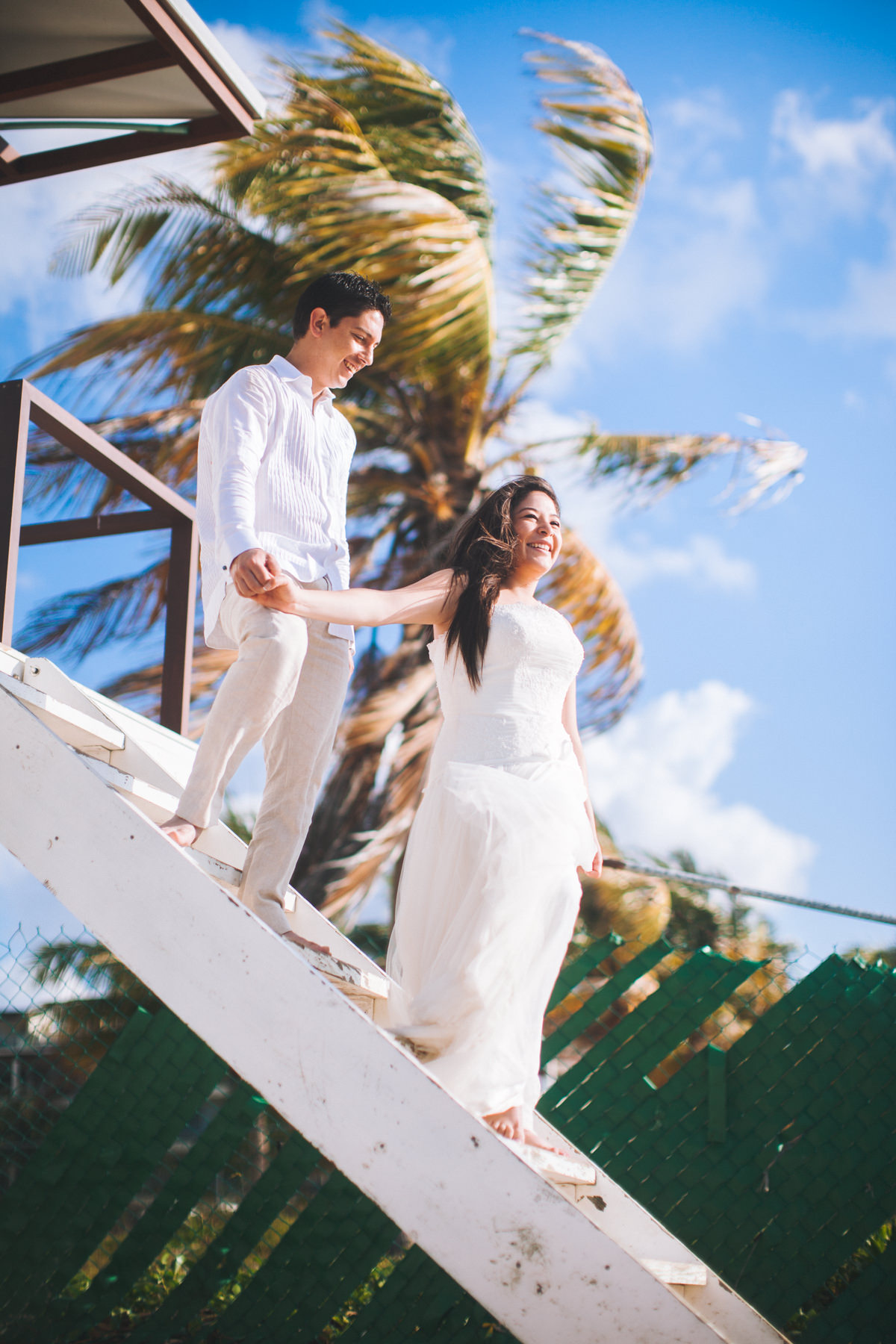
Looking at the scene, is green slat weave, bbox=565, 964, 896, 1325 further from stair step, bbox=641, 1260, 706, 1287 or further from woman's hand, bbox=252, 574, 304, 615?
woman's hand, bbox=252, 574, 304, 615

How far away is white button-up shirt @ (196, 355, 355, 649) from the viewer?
7.78 ft

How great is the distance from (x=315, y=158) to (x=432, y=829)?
7.31m

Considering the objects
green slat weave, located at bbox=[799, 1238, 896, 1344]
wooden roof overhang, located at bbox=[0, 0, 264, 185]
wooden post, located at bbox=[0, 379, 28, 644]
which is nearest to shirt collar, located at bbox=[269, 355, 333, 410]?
wooden post, located at bbox=[0, 379, 28, 644]

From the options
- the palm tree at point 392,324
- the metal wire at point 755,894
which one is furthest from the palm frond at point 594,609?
the metal wire at point 755,894

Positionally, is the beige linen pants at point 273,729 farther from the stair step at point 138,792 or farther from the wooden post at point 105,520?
the wooden post at point 105,520

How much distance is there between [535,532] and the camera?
9.06 ft

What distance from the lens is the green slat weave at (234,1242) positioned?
3170 mm

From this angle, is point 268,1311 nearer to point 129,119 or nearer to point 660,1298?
point 660,1298

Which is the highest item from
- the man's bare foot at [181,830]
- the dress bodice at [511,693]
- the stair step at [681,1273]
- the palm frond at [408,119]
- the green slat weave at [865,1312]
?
the palm frond at [408,119]

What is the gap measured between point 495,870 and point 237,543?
2.97 ft

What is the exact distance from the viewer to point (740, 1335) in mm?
2336

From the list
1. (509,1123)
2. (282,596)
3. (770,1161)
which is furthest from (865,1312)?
(282,596)

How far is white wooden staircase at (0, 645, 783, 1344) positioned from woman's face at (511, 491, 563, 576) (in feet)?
4.44

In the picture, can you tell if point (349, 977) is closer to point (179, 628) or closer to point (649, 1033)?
point (649, 1033)
